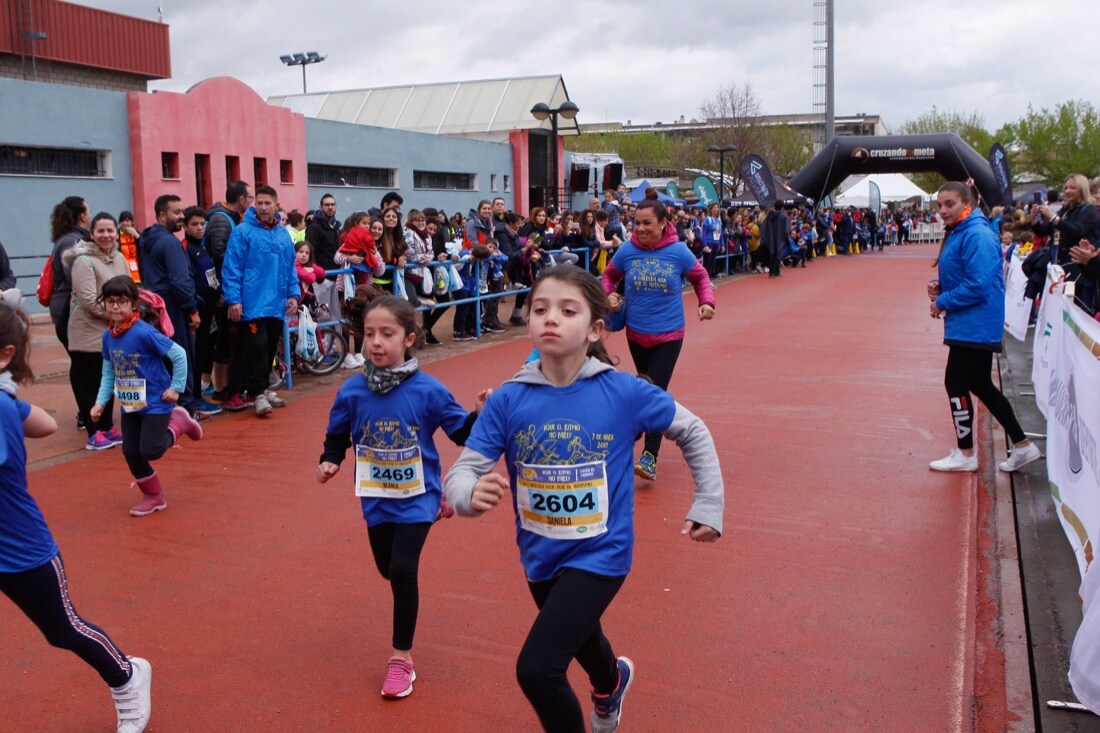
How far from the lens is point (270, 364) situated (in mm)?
9531

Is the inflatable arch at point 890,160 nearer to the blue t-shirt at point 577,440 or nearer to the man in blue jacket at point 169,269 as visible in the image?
the man in blue jacket at point 169,269

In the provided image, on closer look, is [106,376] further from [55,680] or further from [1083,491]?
[1083,491]

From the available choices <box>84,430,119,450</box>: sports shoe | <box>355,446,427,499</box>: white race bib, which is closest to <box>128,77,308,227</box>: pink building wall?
<box>84,430,119,450</box>: sports shoe

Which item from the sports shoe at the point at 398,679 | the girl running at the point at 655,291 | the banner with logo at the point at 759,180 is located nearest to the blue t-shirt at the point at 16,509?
the sports shoe at the point at 398,679

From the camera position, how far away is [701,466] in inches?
122

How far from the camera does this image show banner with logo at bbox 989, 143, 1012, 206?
26989 millimetres

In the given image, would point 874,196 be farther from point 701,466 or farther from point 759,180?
point 701,466

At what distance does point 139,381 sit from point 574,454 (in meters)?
3.97

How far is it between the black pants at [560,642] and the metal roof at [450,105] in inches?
1329

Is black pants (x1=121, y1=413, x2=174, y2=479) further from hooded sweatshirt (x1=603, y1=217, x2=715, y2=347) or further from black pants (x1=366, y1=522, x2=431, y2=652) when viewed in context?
hooded sweatshirt (x1=603, y1=217, x2=715, y2=347)

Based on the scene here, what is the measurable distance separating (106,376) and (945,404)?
284 inches

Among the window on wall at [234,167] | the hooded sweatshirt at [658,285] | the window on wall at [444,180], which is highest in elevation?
the window on wall at [444,180]

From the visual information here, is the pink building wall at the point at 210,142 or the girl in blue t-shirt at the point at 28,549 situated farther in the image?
the pink building wall at the point at 210,142

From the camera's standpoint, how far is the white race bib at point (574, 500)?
3055 mm
